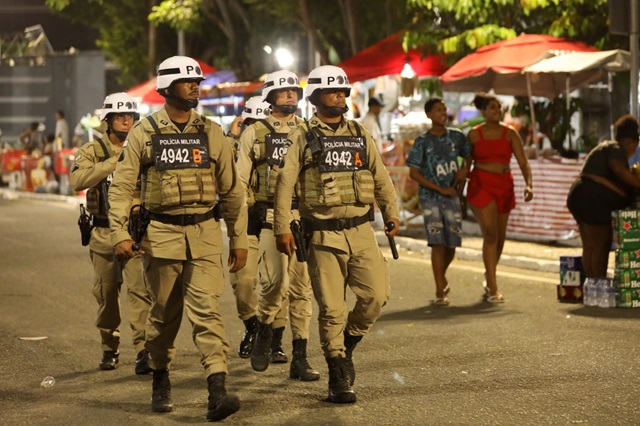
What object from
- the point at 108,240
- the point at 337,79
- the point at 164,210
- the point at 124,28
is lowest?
the point at 108,240

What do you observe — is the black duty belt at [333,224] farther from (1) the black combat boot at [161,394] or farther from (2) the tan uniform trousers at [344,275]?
(1) the black combat boot at [161,394]

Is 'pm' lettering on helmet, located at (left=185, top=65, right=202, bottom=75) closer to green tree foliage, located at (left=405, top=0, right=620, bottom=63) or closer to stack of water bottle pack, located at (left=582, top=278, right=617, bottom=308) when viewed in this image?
stack of water bottle pack, located at (left=582, top=278, right=617, bottom=308)

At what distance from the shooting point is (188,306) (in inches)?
310

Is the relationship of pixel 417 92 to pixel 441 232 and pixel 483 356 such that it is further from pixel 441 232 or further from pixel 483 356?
pixel 483 356

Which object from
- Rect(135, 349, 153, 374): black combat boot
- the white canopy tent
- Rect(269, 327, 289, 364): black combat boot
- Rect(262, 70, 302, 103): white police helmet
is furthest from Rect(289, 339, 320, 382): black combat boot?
the white canopy tent

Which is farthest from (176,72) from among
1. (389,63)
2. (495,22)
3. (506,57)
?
(389,63)

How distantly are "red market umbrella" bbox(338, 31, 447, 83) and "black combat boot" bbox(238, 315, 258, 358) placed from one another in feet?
42.7

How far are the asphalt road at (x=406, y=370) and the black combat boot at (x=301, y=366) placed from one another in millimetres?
82

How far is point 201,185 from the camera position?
7926mm

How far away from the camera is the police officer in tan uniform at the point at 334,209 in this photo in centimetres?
833

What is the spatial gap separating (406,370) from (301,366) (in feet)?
2.37

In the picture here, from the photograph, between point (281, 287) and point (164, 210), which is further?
point (281, 287)

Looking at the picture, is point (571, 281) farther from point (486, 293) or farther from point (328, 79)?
point (328, 79)

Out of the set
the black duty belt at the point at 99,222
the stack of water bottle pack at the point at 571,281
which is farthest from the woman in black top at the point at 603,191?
the black duty belt at the point at 99,222
